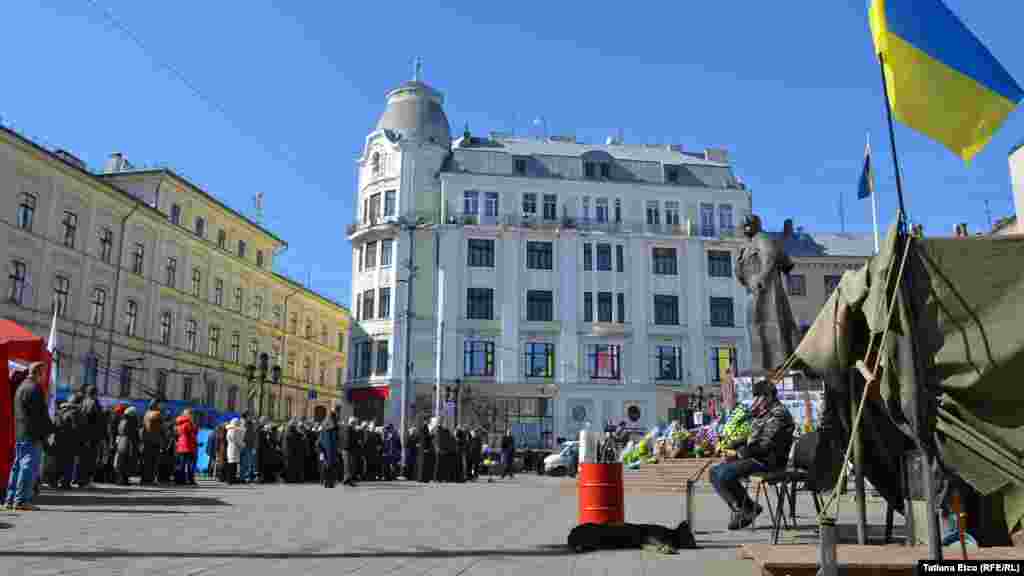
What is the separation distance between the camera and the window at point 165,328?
50.0 meters

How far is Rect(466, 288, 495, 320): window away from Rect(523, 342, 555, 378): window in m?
3.21

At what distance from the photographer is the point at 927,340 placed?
5117 millimetres

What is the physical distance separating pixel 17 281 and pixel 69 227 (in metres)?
4.57

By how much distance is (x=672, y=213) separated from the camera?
5759 centimetres

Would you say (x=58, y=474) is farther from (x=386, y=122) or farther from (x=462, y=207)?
(x=386, y=122)

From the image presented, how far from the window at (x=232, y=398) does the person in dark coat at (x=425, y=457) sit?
35.3 m

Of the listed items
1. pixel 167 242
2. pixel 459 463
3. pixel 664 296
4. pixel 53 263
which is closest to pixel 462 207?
pixel 664 296

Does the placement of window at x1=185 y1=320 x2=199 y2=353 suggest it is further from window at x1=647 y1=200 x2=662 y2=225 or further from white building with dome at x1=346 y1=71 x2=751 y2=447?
→ window at x1=647 y1=200 x2=662 y2=225

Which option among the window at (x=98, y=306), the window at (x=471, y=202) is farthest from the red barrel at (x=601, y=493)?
the window at (x=471, y=202)

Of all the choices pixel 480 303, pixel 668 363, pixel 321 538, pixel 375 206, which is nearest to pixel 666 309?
pixel 668 363

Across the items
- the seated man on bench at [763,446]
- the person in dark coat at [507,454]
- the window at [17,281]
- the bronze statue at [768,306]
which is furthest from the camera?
the window at [17,281]

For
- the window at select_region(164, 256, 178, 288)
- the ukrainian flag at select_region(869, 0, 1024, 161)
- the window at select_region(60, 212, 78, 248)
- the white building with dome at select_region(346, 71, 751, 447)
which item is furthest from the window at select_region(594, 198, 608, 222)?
the ukrainian flag at select_region(869, 0, 1024, 161)

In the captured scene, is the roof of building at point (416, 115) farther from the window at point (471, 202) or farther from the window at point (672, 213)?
the window at point (672, 213)

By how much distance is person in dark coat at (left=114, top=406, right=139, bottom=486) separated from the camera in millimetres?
18109
